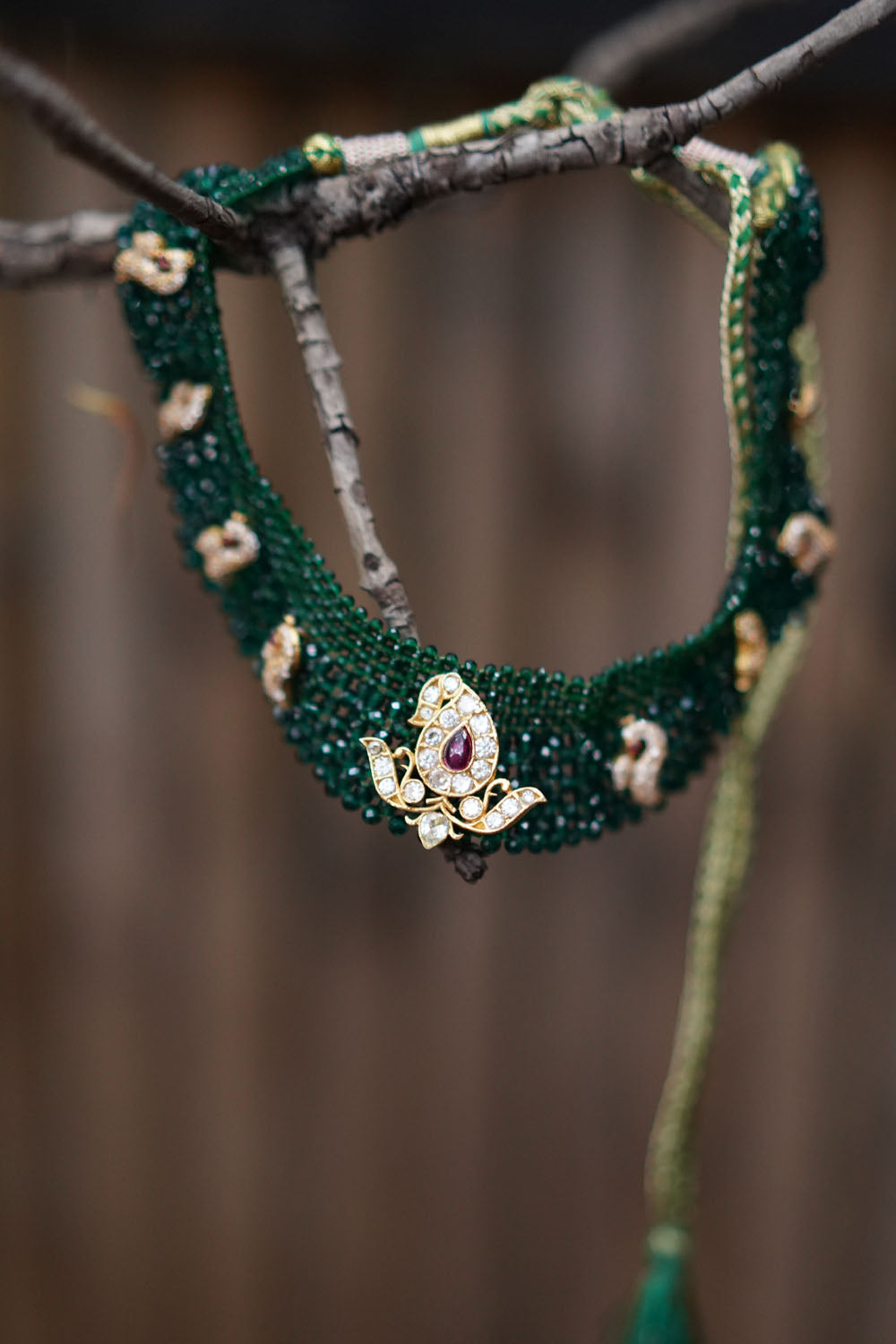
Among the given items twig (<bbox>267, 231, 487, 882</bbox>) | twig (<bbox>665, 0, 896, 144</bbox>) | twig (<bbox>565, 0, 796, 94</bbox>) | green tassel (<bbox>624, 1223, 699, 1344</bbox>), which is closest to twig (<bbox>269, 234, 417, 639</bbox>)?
twig (<bbox>267, 231, 487, 882</bbox>)

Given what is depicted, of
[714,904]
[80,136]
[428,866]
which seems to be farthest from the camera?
[428,866]

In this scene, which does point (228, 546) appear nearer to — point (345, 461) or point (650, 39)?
point (345, 461)

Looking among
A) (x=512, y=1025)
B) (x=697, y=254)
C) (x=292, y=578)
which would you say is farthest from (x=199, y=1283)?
(x=697, y=254)

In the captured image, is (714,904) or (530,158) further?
(714,904)

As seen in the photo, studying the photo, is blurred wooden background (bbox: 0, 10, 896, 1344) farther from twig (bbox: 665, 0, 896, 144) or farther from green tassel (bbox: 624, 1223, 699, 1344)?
twig (bbox: 665, 0, 896, 144)

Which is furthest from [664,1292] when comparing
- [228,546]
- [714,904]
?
[228,546]

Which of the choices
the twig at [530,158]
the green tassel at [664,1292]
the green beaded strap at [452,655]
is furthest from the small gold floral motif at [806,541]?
the green tassel at [664,1292]
